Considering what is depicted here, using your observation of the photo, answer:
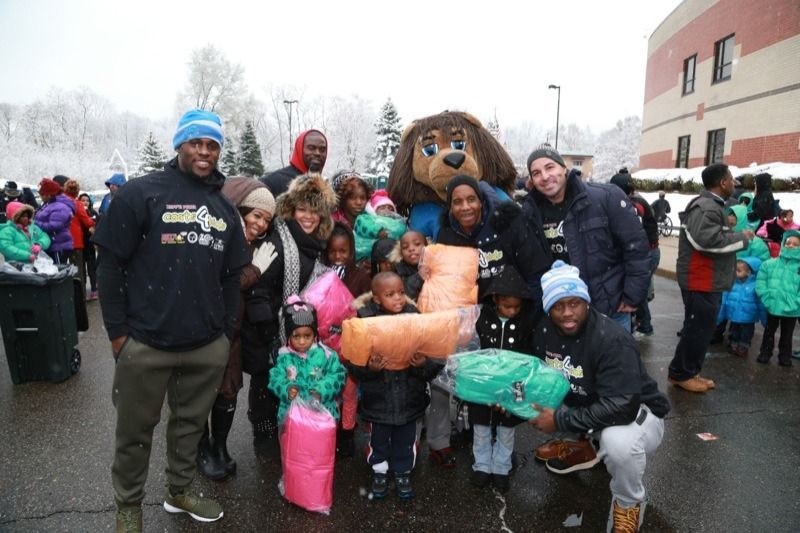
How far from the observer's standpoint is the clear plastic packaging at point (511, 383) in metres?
2.68

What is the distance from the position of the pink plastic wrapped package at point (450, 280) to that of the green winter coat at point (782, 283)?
395 centimetres

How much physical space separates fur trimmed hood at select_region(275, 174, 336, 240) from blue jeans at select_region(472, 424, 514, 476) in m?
1.69

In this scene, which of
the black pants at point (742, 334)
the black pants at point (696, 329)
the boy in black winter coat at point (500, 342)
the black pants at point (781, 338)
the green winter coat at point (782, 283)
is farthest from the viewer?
the black pants at point (742, 334)

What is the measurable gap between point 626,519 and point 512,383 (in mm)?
950

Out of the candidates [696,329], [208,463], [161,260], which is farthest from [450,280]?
[696,329]

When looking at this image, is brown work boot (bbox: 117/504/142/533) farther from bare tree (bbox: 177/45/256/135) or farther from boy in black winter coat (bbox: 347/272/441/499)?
bare tree (bbox: 177/45/256/135)

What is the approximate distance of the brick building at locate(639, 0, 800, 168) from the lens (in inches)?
636

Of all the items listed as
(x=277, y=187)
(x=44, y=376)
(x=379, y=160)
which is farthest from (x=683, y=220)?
(x=379, y=160)

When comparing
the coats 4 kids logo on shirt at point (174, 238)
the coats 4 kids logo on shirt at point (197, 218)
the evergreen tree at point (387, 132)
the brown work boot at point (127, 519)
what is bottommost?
the brown work boot at point (127, 519)

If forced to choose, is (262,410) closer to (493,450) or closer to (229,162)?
(493,450)

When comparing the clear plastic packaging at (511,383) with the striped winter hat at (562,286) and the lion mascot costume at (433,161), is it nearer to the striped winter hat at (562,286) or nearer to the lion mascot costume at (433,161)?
the striped winter hat at (562,286)

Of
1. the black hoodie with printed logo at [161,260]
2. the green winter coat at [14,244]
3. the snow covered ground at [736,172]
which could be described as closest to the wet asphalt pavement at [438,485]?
the black hoodie with printed logo at [161,260]

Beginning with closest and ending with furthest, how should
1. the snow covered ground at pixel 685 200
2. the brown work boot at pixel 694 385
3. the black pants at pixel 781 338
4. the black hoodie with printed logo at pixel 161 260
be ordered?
1. the black hoodie with printed logo at pixel 161 260
2. the brown work boot at pixel 694 385
3. the black pants at pixel 781 338
4. the snow covered ground at pixel 685 200

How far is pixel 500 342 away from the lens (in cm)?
313
